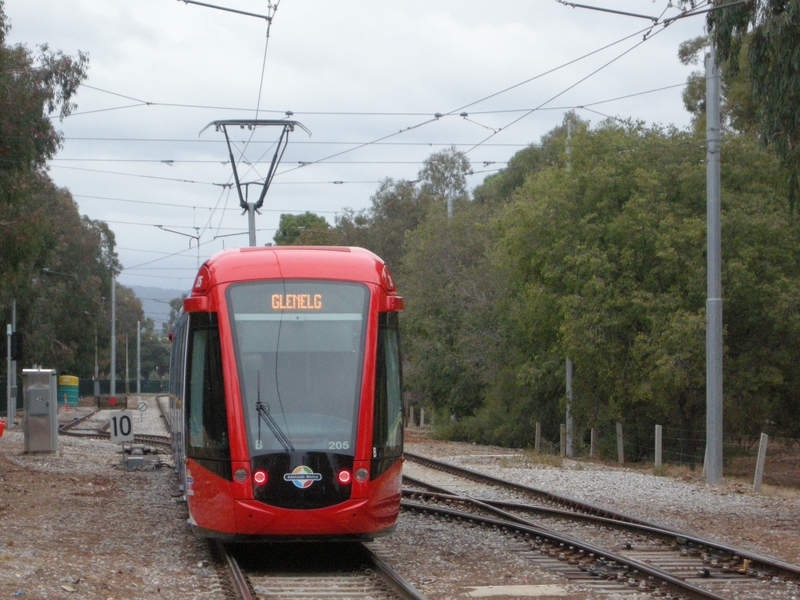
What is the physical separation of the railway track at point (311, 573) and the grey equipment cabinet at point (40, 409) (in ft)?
42.9

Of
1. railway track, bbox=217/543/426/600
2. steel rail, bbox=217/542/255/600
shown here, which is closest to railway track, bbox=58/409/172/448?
railway track, bbox=217/543/426/600

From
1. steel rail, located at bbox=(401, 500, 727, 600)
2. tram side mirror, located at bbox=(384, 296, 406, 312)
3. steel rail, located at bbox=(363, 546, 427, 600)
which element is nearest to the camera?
steel rail, located at bbox=(363, 546, 427, 600)

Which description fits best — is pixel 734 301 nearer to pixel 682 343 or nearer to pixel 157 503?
pixel 682 343

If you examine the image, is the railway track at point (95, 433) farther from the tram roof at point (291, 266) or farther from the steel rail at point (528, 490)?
the tram roof at point (291, 266)

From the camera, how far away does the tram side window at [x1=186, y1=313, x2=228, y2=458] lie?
10156 mm

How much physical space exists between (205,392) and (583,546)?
14.1 feet

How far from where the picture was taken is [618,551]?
1137 cm

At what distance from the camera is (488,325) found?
43.7m

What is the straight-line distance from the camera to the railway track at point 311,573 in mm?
9133

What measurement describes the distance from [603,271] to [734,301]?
3.67 meters

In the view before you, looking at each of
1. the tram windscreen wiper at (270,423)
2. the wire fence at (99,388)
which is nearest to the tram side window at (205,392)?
the tram windscreen wiper at (270,423)

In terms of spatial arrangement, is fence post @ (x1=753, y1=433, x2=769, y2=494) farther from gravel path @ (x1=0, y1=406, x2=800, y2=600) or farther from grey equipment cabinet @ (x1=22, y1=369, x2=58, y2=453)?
grey equipment cabinet @ (x1=22, y1=369, x2=58, y2=453)

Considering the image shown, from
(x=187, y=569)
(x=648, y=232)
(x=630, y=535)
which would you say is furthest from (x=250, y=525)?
(x=648, y=232)

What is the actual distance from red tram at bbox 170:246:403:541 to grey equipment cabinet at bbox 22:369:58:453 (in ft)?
44.7
